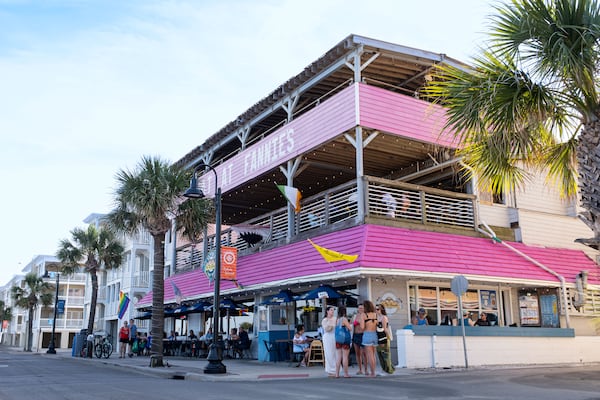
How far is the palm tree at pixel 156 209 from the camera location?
19.6 m

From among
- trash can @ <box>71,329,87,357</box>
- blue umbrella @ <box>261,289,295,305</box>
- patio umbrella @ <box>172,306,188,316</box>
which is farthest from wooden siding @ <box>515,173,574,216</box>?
trash can @ <box>71,329,87,357</box>

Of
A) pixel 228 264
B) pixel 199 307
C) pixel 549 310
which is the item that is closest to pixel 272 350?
pixel 228 264

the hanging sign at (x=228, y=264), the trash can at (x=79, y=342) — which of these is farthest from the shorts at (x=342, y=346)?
the trash can at (x=79, y=342)

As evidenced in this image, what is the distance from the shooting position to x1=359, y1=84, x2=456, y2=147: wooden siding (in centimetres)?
1778

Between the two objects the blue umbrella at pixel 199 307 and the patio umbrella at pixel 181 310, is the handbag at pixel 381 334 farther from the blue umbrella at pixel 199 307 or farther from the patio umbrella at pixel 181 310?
the patio umbrella at pixel 181 310

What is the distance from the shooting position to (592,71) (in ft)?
30.2

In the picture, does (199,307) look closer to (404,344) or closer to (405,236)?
(405,236)

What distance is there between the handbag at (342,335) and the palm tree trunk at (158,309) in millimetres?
7925

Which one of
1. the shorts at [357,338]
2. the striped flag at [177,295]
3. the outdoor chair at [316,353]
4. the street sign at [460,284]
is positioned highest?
the striped flag at [177,295]

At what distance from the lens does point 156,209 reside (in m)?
19.9

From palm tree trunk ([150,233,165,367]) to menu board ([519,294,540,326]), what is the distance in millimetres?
12021

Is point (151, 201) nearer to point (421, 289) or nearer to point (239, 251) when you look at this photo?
point (239, 251)

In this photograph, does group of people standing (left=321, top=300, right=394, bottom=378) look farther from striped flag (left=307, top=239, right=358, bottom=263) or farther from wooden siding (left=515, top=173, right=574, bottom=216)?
wooden siding (left=515, top=173, right=574, bottom=216)

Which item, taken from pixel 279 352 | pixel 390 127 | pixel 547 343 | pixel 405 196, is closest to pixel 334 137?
pixel 390 127
